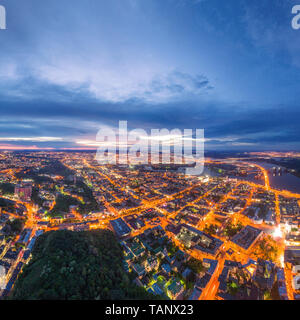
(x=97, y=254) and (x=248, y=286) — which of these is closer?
(x=248, y=286)

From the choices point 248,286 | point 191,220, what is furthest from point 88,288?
point 191,220

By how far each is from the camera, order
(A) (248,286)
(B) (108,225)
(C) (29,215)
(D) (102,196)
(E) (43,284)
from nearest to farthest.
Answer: (E) (43,284) < (A) (248,286) < (B) (108,225) < (C) (29,215) < (D) (102,196)

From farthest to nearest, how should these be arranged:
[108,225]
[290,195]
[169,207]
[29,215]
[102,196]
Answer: [290,195] < [102,196] < [169,207] < [29,215] < [108,225]

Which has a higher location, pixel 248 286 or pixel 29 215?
pixel 29 215

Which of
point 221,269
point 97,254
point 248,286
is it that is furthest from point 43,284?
point 248,286
